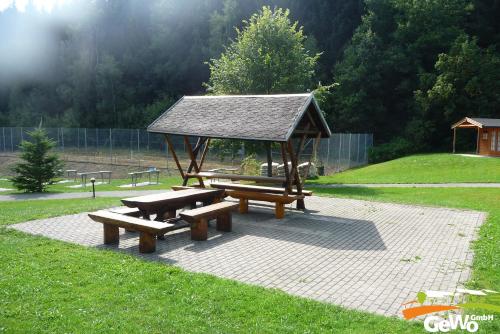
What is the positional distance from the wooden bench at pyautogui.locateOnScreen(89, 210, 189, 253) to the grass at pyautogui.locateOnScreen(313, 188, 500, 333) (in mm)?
5074

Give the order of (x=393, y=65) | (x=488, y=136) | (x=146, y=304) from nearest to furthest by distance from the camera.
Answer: (x=146, y=304) → (x=488, y=136) → (x=393, y=65)

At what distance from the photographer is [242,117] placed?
11.7 m

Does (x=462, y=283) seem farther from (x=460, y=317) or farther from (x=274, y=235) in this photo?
(x=274, y=235)

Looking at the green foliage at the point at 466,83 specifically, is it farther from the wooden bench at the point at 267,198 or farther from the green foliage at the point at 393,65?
the wooden bench at the point at 267,198

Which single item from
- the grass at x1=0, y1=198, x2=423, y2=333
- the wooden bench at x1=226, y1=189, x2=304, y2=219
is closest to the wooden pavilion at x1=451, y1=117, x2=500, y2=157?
the wooden bench at x1=226, y1=189, x2=304, y2=219

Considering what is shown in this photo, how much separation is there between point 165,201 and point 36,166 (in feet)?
51.9

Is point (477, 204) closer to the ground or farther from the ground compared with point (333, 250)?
farther from the ground

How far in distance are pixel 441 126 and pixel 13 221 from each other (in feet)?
127

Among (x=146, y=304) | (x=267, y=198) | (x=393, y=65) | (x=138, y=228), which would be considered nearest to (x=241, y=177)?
(x=267, y=198)

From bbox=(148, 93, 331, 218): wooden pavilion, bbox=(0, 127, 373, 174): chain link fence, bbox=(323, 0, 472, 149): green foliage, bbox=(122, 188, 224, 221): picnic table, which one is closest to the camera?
bbox=(122, 188, 224, 221): picnic table

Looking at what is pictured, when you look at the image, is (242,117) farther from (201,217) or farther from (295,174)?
(201,217)

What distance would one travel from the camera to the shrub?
37906 millimetres

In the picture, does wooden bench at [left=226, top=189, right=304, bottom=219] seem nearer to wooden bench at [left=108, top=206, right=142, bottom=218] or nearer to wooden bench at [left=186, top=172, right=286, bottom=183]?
wooden bench at [left=186, top=172, right=286, bottom=183]

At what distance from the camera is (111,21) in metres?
69.9
